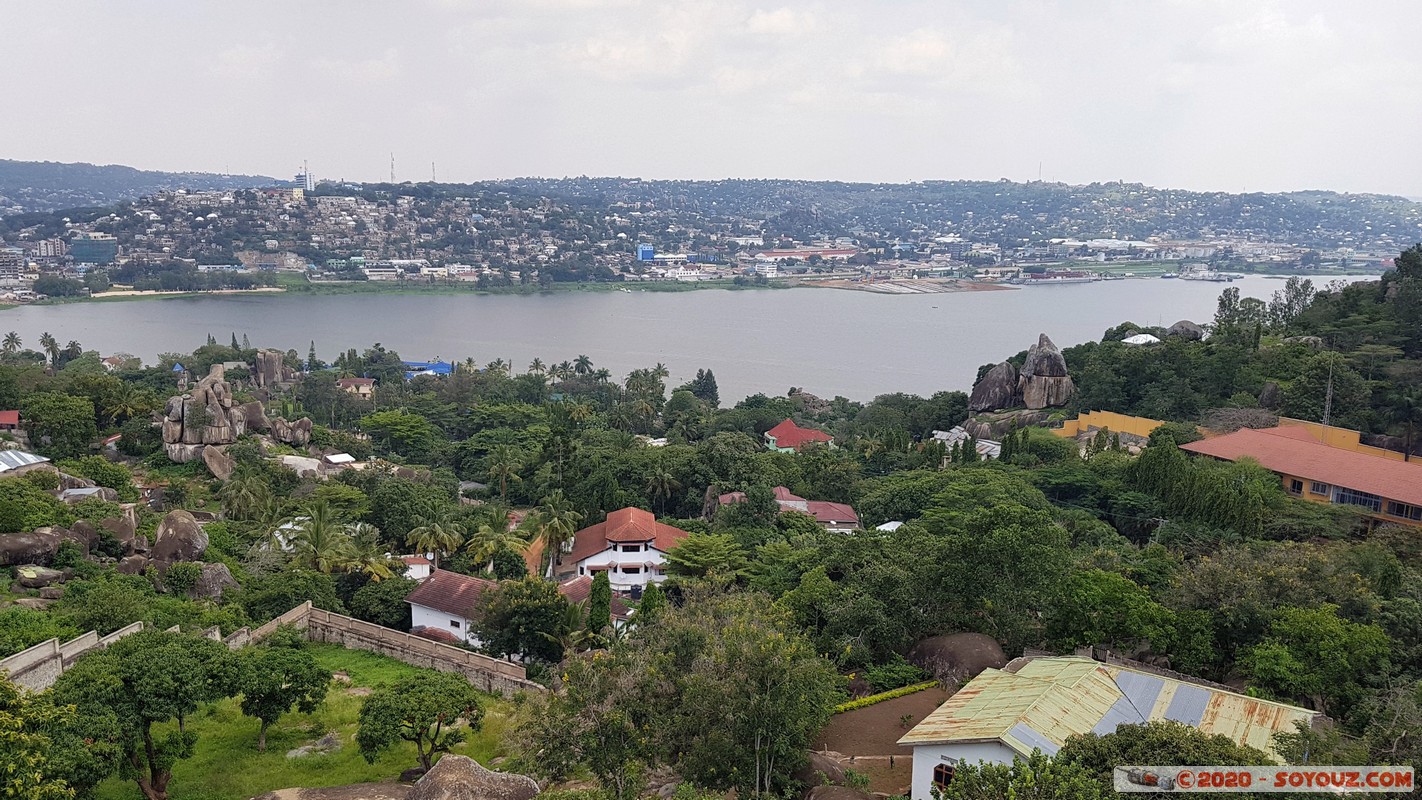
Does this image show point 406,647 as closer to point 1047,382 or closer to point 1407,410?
point 1407,410

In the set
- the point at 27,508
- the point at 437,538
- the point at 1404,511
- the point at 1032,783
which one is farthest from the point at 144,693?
the point at 1404,511

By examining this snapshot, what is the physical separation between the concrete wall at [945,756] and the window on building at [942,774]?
33 mm

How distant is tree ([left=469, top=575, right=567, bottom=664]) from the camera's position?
15781mm

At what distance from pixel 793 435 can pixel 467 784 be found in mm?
28475

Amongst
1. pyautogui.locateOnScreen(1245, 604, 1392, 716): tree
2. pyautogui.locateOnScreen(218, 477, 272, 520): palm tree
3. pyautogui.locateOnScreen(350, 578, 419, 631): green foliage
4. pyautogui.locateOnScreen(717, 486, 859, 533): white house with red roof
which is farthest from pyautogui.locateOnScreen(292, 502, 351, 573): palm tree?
pyautogui.locateOnScreen(1245, 604, 1392, 716): tree

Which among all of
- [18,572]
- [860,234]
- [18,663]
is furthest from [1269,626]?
[860,234]

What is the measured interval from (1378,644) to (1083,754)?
20.0 feet

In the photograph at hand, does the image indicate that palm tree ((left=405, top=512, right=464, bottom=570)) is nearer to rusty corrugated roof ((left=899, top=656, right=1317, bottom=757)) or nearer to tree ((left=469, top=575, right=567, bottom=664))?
tree ((left=469, top=575, right=567, bottom=664))

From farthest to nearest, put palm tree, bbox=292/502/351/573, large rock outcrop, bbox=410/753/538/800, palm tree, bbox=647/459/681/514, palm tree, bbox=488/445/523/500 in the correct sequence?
palm tree, bbox=488/445/523/500 → palm tree, bbox=647/459/681/514 → palm tree, bbox=292/502/351/573 → large rock outcrop, bbox=410/753/538/800

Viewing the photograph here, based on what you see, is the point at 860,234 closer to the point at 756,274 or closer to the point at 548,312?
the point at 756,274

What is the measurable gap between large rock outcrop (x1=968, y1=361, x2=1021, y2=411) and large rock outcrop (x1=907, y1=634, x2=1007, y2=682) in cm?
2413

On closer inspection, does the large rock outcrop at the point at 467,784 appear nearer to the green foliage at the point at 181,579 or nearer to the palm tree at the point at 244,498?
the green foliage at the point at 181,579

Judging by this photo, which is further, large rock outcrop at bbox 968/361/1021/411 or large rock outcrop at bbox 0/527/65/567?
large rock outcrop at bbox 968/361/1021/411

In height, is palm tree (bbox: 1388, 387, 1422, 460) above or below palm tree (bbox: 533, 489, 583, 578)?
above
